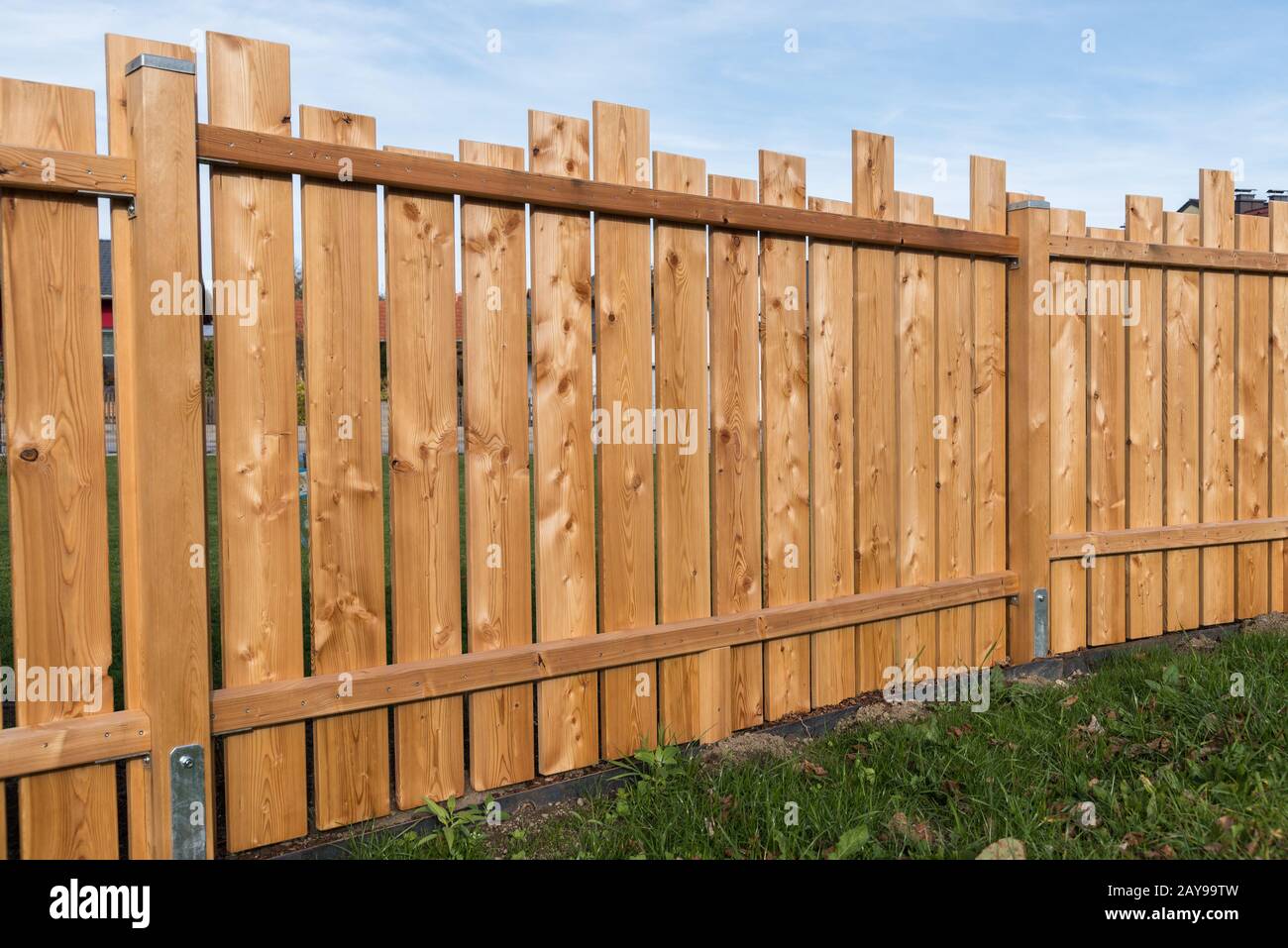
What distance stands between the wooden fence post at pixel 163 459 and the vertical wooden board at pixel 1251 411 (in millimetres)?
5277

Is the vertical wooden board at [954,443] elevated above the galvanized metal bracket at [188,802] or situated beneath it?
elevated above

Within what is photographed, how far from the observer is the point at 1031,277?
488cm

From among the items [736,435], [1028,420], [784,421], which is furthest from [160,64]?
[1028,420]

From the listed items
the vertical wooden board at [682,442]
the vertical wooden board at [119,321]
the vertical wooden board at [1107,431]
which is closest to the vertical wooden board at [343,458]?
the vertical wooden board at [119,321]

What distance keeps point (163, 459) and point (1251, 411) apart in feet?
18.0

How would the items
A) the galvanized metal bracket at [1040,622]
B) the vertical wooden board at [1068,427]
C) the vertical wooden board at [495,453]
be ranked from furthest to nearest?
the vertical wooden board at [1068,427] → the galvanized metal bracket at [1040,622] → the vertical wooden board at [495,453]

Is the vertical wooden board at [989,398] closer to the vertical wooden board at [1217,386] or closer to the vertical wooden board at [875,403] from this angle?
the vertical wooden board at [875,403]

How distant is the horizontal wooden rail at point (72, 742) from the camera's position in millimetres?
2695

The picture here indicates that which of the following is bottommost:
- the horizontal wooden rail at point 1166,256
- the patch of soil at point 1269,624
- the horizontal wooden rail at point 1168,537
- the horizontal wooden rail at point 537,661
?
the patch of soil at point 1269,624

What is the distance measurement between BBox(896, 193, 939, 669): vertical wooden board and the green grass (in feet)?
2.09

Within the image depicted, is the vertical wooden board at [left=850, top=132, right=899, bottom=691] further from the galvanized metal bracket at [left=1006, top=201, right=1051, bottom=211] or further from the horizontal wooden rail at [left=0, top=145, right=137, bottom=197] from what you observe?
the horizontal wooden rail at [left=0, top=145, right=137, bottom=197]

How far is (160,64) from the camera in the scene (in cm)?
276

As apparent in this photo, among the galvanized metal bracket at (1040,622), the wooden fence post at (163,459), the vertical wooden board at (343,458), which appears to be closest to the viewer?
the wooden fence post at (163,459)
